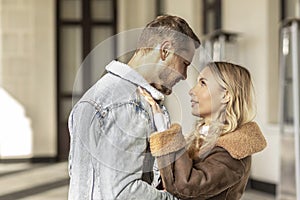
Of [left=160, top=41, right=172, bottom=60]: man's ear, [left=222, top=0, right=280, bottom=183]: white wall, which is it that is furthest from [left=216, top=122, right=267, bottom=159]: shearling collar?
[left=222, top=0, right=280, bottom=183]: white wall

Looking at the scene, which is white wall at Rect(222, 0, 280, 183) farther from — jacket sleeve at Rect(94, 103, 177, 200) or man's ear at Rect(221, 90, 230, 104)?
jacket sleeve at Rect(94, 103, 177, 200)

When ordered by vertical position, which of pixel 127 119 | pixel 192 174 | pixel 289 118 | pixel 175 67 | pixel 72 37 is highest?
pixel 72 37

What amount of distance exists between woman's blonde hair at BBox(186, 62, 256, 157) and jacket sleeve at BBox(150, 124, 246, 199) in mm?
59

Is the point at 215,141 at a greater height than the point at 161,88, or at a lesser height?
lesser

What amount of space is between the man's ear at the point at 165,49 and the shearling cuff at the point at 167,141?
15cm

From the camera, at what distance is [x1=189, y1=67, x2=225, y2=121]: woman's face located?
1.28 m

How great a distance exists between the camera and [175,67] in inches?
45.4

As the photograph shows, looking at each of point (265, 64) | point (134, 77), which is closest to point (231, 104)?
point (134, 77)

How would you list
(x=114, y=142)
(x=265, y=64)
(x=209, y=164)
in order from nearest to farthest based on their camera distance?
1. (x=114, y=142)
2. (x=209, y=164)
3. (x=265, y=64)

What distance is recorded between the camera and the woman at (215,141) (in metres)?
1.17

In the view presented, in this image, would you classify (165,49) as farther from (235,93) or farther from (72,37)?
(72,37)

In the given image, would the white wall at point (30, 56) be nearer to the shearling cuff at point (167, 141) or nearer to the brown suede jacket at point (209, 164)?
the brown suede jacket at point (209, 164)

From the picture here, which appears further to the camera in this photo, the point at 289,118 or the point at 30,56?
the point at 30,56

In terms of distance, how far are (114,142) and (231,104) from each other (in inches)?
13.5
